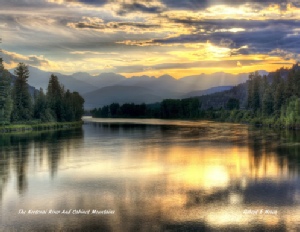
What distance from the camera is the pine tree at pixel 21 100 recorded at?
398 ft

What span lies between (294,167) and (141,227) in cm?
2757

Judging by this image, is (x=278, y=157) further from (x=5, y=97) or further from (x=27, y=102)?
(x=27, y=102)

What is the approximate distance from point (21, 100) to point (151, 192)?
106 metres

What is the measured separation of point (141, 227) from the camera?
2238 cm

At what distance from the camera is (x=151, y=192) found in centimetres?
3123

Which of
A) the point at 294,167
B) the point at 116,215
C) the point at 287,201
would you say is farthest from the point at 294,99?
the point at 116,215

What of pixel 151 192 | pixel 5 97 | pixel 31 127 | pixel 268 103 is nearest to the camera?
pixel 151 192

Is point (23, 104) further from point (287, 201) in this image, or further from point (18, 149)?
point (287, 201)

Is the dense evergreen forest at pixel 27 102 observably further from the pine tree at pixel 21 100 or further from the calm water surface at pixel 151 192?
the calm water surface at pixel 151 192

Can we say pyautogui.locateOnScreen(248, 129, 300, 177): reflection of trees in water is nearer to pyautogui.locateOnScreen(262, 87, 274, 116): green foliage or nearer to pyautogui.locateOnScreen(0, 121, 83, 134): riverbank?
pyautogui.locateOnScreen(0, 121, 83, 134): riverbank

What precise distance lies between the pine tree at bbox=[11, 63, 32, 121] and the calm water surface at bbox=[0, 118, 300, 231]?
70.9 metres

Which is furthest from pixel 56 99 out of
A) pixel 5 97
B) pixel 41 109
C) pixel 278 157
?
pixel 278 157

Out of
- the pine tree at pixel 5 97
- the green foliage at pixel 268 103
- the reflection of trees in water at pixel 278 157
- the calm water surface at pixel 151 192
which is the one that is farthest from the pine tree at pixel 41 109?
the reflection of trees in water at pixel 278 157

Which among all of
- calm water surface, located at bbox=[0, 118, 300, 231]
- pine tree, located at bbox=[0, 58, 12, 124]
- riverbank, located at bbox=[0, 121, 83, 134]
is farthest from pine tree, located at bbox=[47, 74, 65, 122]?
calm water surface, located at bbox=[0, 118, 300, 231]
